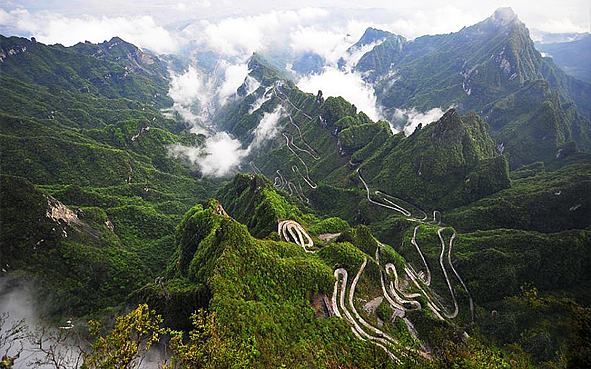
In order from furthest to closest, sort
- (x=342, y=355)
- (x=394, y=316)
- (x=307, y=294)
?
(x=394, y=316)
(x=307, y=294)
(x=342, y=355)

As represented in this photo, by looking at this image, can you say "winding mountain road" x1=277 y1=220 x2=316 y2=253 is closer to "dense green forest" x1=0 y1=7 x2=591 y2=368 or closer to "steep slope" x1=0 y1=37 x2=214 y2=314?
"dense green forest" x1=0 y1=7 x2=591 y2=368

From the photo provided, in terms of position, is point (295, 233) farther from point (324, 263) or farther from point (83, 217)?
point (83, 217)

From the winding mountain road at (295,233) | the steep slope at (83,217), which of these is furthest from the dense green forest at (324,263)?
the winding mountain road at (295,233)

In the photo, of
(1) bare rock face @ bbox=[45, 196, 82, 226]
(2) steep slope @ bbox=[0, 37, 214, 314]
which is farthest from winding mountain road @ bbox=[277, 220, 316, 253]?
(1) bare rock face @ bbox=[45, 196, 82, 226]

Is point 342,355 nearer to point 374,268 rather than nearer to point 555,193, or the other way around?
point 374,268

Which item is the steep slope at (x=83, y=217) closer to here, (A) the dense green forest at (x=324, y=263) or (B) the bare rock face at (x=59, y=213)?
(A) the dense green forest at (x=324, y=263)

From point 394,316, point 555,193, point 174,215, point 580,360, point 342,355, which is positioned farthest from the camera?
point 174,215

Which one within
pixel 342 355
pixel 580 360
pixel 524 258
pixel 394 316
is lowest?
pixel 580 360

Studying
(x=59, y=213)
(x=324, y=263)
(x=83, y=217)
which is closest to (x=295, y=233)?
(x=324, y=263)

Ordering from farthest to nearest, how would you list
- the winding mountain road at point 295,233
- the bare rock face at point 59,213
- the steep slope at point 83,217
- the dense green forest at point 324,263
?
the winding mountain road at point 295,233 → the bare rock face at point 59,213 → the steep slope at point 83,217 → the dense green forest at point 324,263

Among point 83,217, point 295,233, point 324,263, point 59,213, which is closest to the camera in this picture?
point 324,263

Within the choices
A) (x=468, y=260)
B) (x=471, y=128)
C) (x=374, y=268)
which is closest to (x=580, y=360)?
(x=374, y=268)
